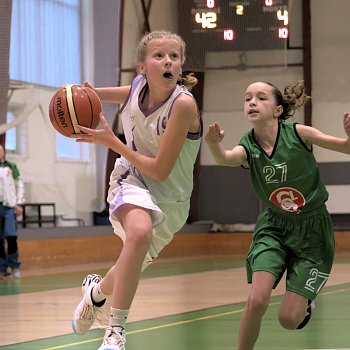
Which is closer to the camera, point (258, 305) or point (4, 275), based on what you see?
point (258, 305)

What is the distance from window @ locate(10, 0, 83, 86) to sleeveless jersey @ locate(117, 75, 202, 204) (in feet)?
29.7

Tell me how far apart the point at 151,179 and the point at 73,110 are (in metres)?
0.50

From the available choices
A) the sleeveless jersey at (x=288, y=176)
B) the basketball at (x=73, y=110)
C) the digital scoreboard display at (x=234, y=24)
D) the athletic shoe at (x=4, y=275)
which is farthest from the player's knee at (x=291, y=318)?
the digital scoreboard display at (x=234, y=24)

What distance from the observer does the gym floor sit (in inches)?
211

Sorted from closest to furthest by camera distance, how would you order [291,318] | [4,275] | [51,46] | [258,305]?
[258,305], [291,318], [4,275], [51,46]

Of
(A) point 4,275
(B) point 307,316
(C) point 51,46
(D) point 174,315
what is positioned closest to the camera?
(B) point 307,316

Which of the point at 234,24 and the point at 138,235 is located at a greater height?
the point at 234,24

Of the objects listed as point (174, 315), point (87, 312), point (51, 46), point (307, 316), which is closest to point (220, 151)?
point (307, 316)

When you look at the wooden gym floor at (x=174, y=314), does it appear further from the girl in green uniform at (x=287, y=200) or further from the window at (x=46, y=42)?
the window at (x=46, y=42)

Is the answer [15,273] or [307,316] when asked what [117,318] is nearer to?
[307,316]

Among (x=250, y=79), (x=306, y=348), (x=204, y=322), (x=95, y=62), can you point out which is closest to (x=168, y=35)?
(x=306, y=348)

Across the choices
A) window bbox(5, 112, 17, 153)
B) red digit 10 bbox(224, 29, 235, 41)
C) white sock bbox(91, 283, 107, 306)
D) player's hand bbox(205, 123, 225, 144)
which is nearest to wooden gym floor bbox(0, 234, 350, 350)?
white sock bbox(91, 283, 107, 306)

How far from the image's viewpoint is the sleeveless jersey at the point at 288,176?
4605 millimetres

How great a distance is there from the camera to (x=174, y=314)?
6918 mm
